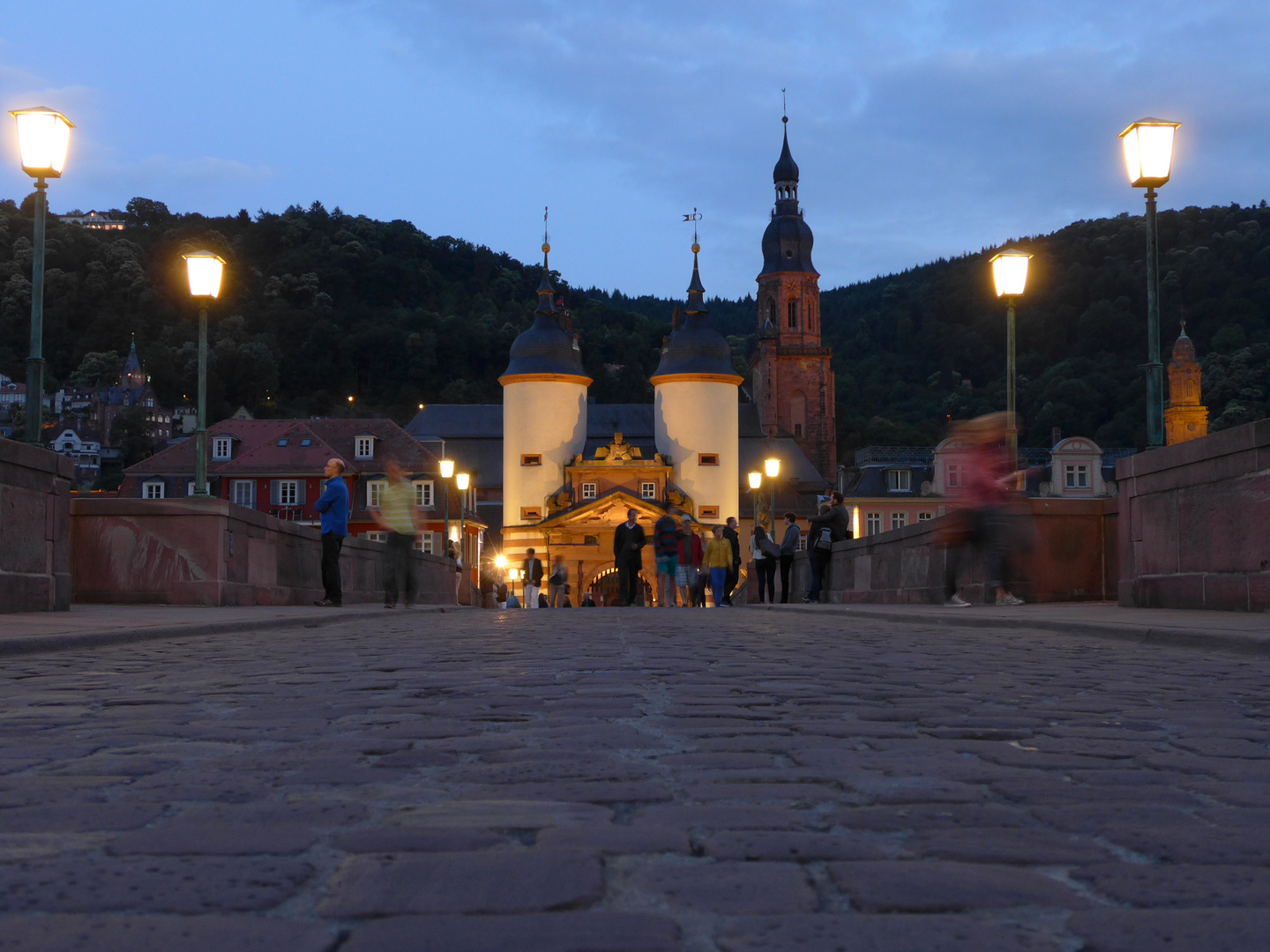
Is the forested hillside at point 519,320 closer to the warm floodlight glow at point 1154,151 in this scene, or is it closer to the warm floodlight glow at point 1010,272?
the warm floodlight glow at point 1010,272

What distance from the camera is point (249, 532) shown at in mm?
16797

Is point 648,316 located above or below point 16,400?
above

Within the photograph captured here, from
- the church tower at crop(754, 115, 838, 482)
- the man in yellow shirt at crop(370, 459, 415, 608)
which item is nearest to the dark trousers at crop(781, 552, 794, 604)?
the man in yellow shirt at crop(370, 459, 415, 608)

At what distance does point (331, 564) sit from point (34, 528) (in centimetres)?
495

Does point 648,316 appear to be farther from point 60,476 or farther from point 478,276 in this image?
point 60,476

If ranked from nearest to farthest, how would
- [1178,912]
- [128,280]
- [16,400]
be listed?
[1178,912] < [128,280] < [16,400]

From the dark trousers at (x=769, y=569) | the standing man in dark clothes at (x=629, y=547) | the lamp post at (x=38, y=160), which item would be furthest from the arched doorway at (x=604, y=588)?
the lamp post at (x=38, y=160)

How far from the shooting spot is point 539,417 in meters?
70.4

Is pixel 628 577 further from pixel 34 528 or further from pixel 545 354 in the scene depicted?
pixel 545 354

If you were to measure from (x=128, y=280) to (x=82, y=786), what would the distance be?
12089 centimetres

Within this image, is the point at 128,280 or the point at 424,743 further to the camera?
the point at 128,280

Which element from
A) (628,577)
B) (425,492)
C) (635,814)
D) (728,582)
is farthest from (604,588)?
(635,814)

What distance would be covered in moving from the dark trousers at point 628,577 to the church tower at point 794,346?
7875 cm

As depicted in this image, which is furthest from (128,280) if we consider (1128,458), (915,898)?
(915,898)
